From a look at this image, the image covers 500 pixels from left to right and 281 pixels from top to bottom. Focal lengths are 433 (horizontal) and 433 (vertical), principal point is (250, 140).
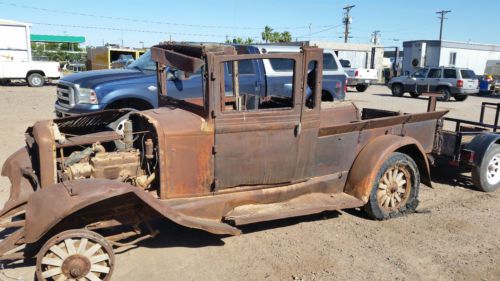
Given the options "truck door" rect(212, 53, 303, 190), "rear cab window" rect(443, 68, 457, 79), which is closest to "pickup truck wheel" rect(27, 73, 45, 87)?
"rear cab window" rect(443, 68, 457, 79)

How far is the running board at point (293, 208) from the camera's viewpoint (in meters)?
4.06

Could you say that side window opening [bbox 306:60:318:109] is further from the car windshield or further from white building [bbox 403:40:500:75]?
white building [bbox 403:40:500:75]

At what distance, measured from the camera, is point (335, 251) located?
4.28m

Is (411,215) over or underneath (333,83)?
underneath

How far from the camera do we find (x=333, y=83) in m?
10.1

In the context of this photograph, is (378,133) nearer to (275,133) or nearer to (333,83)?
(275,133)

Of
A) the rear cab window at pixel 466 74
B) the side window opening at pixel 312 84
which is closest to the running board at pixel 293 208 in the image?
the side window opening at pixel 312 84

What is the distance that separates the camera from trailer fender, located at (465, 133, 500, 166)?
5.99 metres

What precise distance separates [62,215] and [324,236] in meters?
2.63

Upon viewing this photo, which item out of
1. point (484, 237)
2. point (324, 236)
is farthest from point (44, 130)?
point (484, 237)

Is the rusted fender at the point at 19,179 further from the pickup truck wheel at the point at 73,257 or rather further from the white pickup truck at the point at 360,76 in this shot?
the white pickup truck at the point at 360,76

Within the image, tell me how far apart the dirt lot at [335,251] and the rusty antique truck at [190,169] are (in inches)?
11.4

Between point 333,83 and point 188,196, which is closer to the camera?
point 188,196

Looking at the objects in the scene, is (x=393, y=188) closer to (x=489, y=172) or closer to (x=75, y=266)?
(x=489, y=172)
